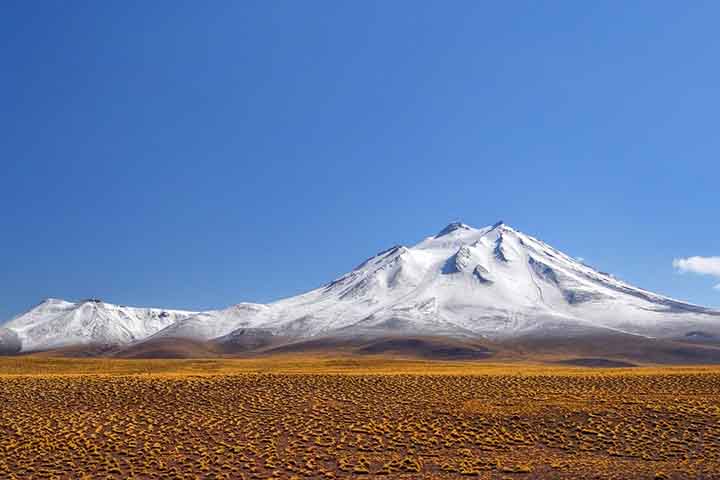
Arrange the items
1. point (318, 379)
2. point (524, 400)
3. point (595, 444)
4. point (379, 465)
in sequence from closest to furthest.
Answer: point (379, 465)
point (595, 444)
point (524, 400)
point (318, 379)

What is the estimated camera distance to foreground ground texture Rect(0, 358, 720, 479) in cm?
2720

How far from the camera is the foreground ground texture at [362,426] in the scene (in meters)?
27.2

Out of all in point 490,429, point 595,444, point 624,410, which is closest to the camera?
point 595,444

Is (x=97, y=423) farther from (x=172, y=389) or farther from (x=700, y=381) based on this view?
(x=700, y=381)

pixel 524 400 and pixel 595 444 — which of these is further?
pixel 524 400

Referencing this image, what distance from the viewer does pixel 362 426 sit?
3297 cm

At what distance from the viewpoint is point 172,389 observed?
4150 cm

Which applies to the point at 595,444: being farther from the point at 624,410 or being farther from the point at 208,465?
the point at 208,465

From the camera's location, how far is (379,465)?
27641 mm

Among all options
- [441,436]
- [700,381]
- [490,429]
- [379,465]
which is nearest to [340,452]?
[379,465]

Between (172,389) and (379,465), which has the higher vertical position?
(172,389)

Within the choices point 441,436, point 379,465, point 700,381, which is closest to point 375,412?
point 441,436

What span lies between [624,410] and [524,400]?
5.73 meters

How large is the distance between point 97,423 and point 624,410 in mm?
29000
